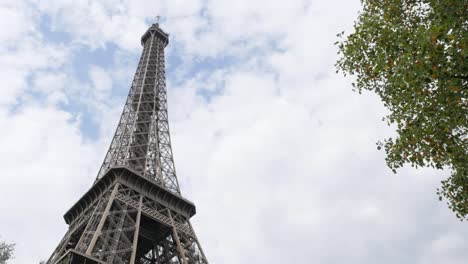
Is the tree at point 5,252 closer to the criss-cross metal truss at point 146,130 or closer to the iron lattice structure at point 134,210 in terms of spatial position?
the iron lattice structure at point 134,210

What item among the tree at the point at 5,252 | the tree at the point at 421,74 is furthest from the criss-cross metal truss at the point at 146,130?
the tree at the point at 421,74

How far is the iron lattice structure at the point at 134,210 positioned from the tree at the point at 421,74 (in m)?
24.0

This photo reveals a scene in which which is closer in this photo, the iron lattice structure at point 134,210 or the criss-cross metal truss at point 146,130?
the iron lattice structure at point 134,210

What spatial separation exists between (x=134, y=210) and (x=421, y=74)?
1385 inches

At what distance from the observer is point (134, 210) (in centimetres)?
4381

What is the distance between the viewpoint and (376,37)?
1436 centimetres

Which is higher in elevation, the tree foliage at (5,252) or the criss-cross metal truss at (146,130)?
the criss-cross metal truss at (146,130)

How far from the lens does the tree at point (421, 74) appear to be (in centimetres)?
1231

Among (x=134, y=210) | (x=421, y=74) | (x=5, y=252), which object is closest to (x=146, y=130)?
(x=134, y=210)

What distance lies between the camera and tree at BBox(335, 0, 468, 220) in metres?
12.3

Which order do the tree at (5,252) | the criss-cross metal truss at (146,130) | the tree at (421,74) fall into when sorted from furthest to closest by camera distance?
the criss-cross metal truss at (146,130) → the tree at (5,252) → the tree at (421,74)

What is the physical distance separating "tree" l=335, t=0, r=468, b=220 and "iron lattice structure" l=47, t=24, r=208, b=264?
2403 cm

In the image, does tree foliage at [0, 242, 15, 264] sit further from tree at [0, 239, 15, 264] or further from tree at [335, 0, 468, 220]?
tree at [335, 0, 468, 220]

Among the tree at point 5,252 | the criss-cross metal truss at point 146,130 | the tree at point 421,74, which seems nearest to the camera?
the tree at point 421,74
